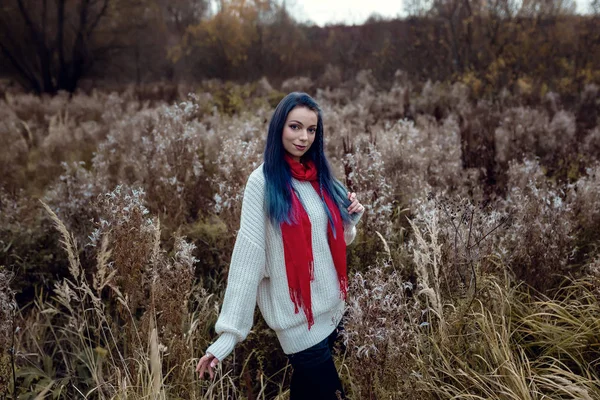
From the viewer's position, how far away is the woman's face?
2111mm

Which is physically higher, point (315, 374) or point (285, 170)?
point (285, 170)

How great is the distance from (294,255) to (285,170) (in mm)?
375

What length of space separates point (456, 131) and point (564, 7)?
31.0 feet

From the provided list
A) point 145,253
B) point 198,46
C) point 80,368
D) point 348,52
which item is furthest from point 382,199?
point 198,46

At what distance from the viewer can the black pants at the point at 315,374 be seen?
2119 millimetres

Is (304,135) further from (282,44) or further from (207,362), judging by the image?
(282,44)

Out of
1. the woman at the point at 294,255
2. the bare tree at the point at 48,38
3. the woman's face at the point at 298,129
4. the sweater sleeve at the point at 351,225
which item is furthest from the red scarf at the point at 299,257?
the bare tree at the point at 48,38

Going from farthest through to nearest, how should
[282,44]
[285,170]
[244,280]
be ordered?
[282,44] < [285,170] < [244,280]

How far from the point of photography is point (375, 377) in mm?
1919

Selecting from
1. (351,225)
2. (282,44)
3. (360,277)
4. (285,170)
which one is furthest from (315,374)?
(282,44)

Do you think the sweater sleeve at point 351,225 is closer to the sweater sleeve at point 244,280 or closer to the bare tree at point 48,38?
the sweater sleeve at point 244,280

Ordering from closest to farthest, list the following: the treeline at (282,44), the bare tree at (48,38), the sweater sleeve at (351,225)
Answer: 1. the sweater sleeve at (351,225)
2. the treeline at (282,44)
3. the bare tree at (48,38)

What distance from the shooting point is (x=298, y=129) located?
2133 millimetres

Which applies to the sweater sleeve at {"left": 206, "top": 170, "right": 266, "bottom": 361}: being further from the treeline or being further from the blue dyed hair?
the treeline
